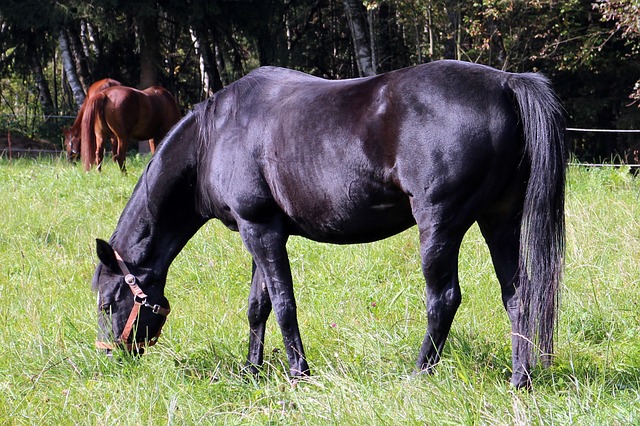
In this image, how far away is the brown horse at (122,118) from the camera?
11148 millimetres

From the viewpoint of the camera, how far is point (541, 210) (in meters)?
3.47

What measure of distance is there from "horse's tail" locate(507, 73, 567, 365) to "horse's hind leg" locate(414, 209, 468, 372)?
0.32m

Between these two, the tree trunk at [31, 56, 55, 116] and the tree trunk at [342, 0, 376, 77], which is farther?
the tree trunk at [31, 56, 55, 116]

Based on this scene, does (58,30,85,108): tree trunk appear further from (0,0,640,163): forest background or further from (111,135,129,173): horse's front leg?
(111,135,129,173): horse's front leg

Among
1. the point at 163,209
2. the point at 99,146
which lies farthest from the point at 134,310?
the point at 99,146

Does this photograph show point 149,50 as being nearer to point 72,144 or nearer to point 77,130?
point 77,130

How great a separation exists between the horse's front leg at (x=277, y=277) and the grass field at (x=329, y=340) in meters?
0.17

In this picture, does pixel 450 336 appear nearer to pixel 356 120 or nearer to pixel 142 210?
pixel 356 120

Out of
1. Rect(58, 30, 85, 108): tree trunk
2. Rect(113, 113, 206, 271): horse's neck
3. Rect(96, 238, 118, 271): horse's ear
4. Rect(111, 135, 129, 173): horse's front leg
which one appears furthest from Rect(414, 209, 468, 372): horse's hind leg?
Rect(58, 30, 85, 108): tree trunk

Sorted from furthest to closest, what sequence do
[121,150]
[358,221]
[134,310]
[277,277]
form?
1. [121,150]
2. [134,310]
3. [277,277]
4. [358,221]

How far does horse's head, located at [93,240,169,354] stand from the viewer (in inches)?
171

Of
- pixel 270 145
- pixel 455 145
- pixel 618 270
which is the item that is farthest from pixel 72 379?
pixel 618 270

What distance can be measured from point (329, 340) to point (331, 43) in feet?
55.3

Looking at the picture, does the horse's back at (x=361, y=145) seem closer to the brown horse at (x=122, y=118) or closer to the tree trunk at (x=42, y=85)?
the brown horse at (x=122, y=118)
